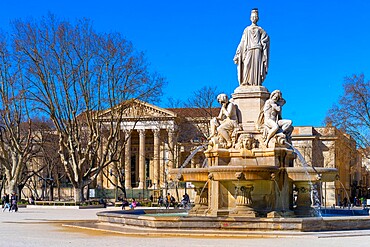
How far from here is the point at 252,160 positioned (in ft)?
66.5

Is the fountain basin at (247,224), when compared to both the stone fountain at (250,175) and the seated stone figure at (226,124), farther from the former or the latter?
the seated stone figure at (226,124)

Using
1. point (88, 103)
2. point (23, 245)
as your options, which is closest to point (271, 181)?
point (23, 245)

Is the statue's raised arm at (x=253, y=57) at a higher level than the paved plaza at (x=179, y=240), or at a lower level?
higher

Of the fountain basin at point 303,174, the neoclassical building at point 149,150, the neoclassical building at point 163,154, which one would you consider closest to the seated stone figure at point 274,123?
the fountain basin at point 303,174

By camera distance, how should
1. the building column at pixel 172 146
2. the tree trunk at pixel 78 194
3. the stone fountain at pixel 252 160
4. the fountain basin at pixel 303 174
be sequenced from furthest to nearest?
the building column at pixel 172 146 → the tree trunk at pixel 78 194 → the fountain basin at pixel 303 174 → the stone fountain at pixel 252 160

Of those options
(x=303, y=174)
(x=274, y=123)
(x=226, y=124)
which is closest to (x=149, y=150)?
(x=226, y=124)

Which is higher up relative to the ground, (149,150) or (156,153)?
(149,150)

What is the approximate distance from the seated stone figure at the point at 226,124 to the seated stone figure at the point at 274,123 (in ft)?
3.03

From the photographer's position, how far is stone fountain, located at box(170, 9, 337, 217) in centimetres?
1938

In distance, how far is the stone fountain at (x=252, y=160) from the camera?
19375mm

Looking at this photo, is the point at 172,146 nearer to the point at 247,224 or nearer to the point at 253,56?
the point at 253,56

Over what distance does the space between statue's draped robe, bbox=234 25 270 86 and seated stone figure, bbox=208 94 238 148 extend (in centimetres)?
127

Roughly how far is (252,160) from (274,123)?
1.28m

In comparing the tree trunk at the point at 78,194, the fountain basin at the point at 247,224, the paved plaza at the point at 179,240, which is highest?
the fountain basin at the point at 247,224
